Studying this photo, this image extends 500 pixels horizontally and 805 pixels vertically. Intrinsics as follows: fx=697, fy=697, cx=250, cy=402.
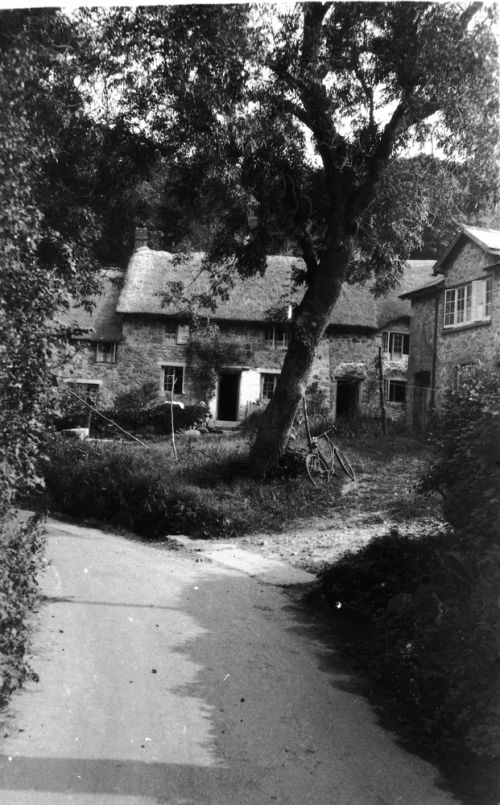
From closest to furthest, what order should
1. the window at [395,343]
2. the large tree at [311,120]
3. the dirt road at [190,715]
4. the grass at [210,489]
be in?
the dirt road at [190,715] < the large tree at [311,120] < the grass at [210,489] < the window at [395,343]

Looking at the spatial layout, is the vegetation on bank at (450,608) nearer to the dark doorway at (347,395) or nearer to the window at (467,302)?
the window at (467,302)

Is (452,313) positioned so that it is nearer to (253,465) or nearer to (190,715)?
(253,465)

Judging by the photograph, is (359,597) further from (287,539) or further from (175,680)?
(287,539)

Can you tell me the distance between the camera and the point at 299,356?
43.3 ft

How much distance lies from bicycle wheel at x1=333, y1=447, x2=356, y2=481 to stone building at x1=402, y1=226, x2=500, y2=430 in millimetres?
1610

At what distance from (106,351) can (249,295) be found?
605cm

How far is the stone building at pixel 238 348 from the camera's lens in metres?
26.8

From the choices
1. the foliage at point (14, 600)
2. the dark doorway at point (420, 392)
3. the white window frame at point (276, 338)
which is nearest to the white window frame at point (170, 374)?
the white window frame at point (276, 338)

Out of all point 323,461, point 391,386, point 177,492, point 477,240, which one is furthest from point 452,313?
point 391,386

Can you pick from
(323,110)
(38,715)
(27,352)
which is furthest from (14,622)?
(323,110)

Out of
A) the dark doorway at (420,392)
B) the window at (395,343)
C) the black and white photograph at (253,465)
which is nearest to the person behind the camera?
the black and white photograph at (253,465)

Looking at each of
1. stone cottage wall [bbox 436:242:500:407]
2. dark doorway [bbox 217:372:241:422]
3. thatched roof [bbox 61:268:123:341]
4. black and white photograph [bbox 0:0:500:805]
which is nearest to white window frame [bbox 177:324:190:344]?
dark doorway [bbox 217:372:241:422]

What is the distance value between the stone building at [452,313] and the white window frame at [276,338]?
622 centimetres

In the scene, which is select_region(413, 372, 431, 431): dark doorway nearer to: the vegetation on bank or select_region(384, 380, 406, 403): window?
select_region(384, 380, 406, 403): window
